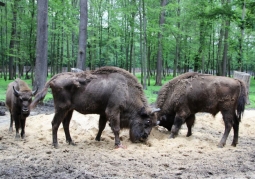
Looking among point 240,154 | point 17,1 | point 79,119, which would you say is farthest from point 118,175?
point 17,1

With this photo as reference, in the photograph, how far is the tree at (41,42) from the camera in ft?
47.1

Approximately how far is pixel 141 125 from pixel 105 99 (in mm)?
1165

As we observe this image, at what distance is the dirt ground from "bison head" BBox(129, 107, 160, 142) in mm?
186

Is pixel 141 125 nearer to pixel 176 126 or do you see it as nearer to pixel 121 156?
pixel 176 126

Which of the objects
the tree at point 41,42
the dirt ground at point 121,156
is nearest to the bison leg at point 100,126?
the dirt ground at point 121,156

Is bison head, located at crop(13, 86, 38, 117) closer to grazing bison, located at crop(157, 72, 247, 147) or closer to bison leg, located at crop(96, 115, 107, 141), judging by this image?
bison leg, located at crop(96, 115, 107, 141)

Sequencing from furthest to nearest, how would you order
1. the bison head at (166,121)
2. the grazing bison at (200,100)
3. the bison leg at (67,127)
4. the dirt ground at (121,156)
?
the bison head at (166,121), the grazing bison at (200,100), the bison leg at (67,127), the dirt ground at (121,156)

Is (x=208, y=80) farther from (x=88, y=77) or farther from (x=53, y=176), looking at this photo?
(x=53, y=176)

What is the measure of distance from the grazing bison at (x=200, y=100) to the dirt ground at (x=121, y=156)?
0.51 metres

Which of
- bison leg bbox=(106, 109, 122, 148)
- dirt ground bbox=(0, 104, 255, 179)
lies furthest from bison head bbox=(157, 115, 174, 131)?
bison leg bbox=(106, 109, 122, 148)

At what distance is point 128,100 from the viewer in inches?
288

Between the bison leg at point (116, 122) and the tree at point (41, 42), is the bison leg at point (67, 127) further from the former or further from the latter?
the tree at point (41, 42)

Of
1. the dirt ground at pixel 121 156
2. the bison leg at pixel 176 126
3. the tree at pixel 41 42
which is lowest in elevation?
the dirt ground at pixel 121 156

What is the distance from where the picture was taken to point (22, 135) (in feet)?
26.2
